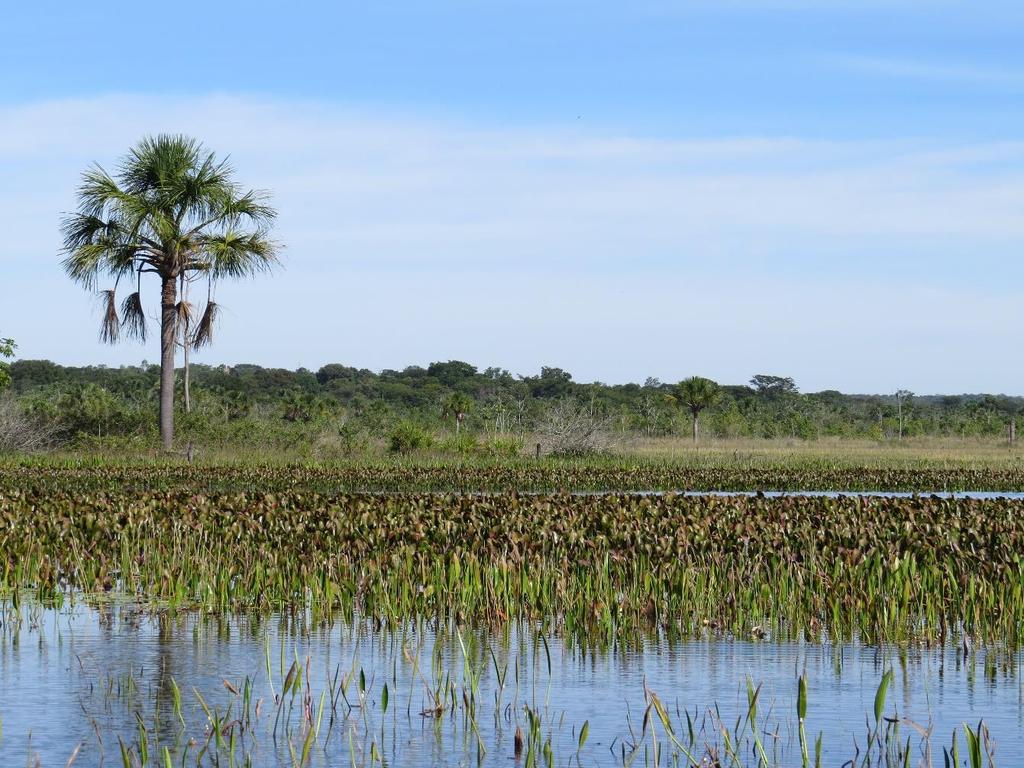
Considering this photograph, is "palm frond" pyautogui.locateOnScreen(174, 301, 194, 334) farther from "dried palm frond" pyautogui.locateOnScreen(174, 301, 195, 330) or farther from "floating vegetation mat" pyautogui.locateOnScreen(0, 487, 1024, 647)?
"floating vegetation mat" pyautogui.locateOnScreen(0, 487, 1024, 647)

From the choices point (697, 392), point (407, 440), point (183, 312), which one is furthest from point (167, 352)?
point (697, 392)

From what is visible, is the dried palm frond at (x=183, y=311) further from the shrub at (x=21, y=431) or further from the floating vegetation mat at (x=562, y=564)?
the floating vegetation mat at (x=562, y=564)

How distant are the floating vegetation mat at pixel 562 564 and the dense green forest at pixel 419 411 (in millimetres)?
26981

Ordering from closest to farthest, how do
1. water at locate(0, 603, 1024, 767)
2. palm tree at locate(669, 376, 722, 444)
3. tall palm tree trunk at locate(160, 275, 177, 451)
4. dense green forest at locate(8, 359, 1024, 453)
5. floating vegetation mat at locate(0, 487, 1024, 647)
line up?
water at locate(0, 603, 1024, 767) → floating vegetation mat at locate(0, 487, 1024, 647) → tall palm tree trunk at locate(160, 275, 177, 451) → dense green forest at locate(8, 359, 1024, 453) → palm tree at locate(669, 376, 722, 444)

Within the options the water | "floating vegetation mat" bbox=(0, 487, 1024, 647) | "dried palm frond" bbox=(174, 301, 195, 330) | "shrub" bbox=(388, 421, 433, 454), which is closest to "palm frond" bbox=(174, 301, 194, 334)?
"dried palm frond" bbox=(174, 301, 195, 330)

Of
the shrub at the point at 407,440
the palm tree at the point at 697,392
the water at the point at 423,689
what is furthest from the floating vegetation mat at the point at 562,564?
the palm tree at the point at 697,392

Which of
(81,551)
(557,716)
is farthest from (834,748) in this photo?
(81,551)

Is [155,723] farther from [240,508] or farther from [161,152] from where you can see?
[161,152]

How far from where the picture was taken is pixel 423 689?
32.7 ft

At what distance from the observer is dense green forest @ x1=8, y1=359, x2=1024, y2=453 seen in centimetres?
4700

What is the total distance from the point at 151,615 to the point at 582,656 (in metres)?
4.43

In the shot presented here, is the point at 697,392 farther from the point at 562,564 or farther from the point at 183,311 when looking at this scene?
the point at 562,564

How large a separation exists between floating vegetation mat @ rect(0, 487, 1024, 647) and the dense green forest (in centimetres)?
2698

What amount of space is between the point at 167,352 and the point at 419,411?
1674 inches
